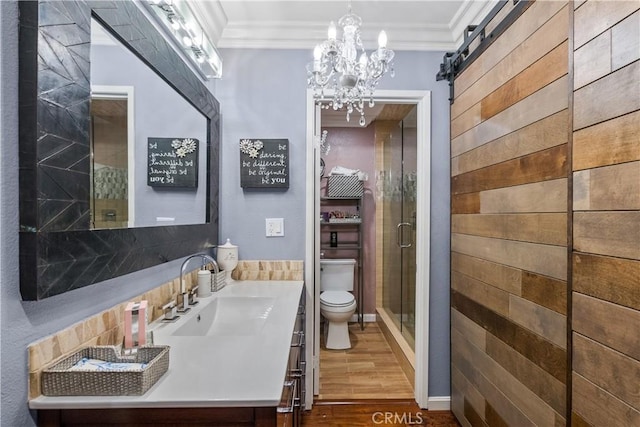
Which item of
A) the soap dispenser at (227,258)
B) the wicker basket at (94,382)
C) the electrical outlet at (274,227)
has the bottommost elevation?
the wicker basket at (94,382)

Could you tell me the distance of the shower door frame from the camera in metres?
2.14

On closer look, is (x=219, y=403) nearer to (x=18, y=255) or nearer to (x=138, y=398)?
(x=138, y=398)

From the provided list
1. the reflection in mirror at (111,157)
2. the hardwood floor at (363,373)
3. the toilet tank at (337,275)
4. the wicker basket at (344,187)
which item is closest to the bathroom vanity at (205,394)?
the reflection in mirror at (111,157)

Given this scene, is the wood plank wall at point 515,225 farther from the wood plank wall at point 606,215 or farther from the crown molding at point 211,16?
the crown molding at point 211,16

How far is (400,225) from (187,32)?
2254 mm

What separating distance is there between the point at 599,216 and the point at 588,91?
1.31 ft

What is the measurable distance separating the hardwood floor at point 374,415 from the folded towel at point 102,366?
1.54 metres

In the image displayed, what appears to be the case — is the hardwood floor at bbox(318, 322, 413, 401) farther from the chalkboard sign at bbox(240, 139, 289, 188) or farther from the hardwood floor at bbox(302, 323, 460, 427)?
the chalkboard sign at bbox(240, 139, 289, 188)

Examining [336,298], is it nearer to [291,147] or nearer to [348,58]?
[291,147]

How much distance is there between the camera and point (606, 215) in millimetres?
937

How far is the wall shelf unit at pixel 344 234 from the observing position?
368 centimetres

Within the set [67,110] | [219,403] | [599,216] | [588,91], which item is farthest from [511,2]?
[219,403]

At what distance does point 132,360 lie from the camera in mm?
892

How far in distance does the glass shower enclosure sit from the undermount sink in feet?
4.52
